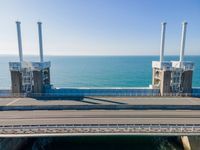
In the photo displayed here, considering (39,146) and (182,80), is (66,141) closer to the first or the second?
(39,146)

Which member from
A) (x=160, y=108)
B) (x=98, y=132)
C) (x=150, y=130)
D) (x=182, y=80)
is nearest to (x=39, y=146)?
(x=98, y=132)

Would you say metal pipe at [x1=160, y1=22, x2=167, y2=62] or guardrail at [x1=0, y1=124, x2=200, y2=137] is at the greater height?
metal pipe at [x1=160, y1=22, x2=167, y2=62]

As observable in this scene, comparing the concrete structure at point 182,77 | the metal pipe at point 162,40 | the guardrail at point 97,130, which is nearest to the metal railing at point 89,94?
the concrete structure at point 182,77

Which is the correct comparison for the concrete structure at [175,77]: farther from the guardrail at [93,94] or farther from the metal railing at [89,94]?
the guardrail at [93,94]

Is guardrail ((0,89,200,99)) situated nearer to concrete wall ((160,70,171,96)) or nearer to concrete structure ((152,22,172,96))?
concrete wall ((160,70,171,96))

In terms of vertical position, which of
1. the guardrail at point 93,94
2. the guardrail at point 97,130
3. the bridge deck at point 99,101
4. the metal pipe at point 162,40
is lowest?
the guardrail at point 97,130

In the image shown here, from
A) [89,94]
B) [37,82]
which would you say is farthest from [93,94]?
[37,82]

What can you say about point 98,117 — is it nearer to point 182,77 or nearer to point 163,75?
point 163,75

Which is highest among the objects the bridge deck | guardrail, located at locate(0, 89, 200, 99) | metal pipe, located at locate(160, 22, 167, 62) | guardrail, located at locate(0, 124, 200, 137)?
metal pipe, located at locate(160, 22, 167, 62)

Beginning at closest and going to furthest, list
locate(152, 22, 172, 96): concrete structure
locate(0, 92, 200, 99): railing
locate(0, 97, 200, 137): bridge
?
locate(0, 97, 200, 137): bridge
locate(152, 22, 172, 96): concrete structure
locate(0, 92, 200, 99): railing

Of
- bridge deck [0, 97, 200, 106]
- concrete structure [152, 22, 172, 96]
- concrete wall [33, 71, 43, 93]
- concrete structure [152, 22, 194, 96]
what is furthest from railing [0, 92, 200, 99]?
bridge deck [0, 97, 200, 106]
